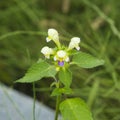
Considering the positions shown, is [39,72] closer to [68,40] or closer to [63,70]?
[63,70]

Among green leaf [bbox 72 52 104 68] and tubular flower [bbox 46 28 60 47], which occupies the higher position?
tubular flower [bbox 46 28 60 47]

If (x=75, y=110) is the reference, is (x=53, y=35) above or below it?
above

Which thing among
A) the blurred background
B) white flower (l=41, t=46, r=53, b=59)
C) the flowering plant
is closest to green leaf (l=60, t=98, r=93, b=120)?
the flowering plant

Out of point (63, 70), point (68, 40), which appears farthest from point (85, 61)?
point (68, 40)

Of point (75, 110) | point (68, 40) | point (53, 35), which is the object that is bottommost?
point (75, 110)

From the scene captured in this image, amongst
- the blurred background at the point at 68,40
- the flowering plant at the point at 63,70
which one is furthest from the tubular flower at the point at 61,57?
the blurred background at the point at 68,40

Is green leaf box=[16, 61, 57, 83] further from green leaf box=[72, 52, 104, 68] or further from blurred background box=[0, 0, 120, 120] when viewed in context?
blurred background box=[0, 0, 120, 120]

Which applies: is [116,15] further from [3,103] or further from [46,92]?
[3,103]

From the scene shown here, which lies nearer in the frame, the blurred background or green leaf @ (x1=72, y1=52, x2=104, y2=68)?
green leaf @ (x1=72, y1=52, x2=104, y2=68)
